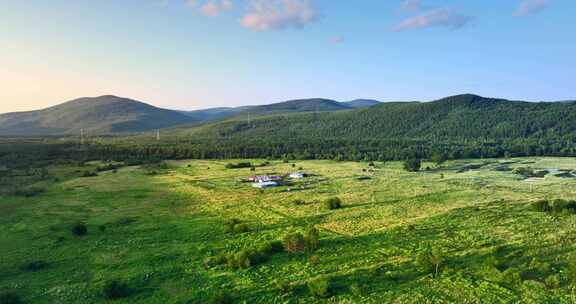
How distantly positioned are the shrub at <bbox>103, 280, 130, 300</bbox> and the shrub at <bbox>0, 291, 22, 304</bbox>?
6.35 metres

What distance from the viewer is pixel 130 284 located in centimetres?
3225

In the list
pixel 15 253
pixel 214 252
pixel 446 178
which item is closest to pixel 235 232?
pixel 214 252

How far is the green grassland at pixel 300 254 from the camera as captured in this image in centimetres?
2964

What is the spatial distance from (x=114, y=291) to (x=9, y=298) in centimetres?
762

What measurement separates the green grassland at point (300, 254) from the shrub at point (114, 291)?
646mm

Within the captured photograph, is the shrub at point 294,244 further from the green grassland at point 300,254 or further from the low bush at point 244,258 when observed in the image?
the low bush at point 244,258

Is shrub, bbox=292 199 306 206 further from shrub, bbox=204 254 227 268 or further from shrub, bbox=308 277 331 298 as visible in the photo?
shrub, bbox=308 277 331 298

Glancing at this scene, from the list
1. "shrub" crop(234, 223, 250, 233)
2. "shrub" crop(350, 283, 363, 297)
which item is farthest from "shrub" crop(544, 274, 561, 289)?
"shrub" crop(234, 223, 250, 233)

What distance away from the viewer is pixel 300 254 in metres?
37.8

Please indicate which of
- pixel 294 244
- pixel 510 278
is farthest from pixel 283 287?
pixel 510 278

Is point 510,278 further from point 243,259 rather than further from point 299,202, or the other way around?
point 299,202

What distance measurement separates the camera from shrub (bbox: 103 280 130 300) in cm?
2983

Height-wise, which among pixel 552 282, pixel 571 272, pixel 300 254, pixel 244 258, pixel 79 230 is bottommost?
pixel 300 254

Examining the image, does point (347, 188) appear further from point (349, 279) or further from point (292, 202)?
point (349, 279)
